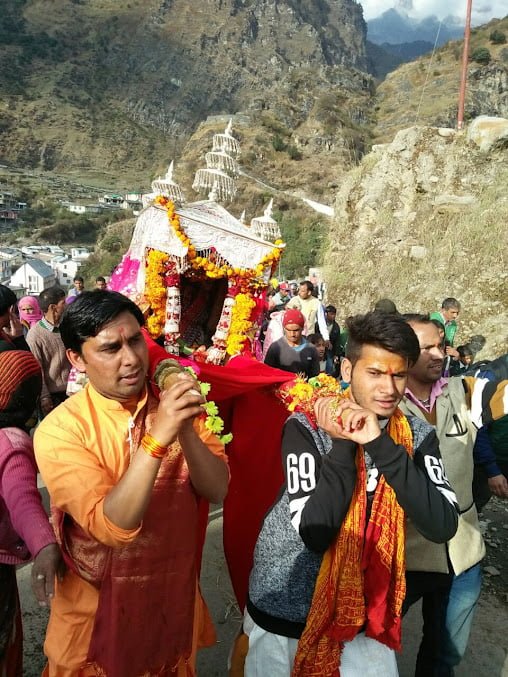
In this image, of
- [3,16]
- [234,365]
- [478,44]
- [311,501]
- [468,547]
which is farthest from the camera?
[3,16]

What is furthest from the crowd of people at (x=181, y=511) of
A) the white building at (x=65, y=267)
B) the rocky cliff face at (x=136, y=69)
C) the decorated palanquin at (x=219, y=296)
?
the rocky cliff face at (x=136, y=69)

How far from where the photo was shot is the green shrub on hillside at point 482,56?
37.0 meters

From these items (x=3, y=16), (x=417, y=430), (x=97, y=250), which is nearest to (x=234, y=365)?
(x=417, y=430)

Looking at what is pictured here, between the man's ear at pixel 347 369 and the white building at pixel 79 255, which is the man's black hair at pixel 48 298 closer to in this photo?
the man's ear at pixel 347 369

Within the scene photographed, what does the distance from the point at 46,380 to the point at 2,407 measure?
2833 mm

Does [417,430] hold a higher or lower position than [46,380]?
higher

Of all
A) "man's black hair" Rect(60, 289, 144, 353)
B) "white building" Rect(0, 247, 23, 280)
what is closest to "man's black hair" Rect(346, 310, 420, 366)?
"man's black hair" Rect(60, 289, 144, 353)

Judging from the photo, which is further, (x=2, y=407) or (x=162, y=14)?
(x=162, y=14)

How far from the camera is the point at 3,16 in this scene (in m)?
91.7

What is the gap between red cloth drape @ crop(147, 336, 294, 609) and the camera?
117 inches

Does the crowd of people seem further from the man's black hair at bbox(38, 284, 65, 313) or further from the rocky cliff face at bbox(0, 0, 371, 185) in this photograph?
the rocky cliff face at bbox(0, 0, 371, 185)

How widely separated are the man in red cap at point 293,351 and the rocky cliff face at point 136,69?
226ft

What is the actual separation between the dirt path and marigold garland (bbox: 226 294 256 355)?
1808mm

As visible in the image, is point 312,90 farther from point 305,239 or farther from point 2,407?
point 2,407
